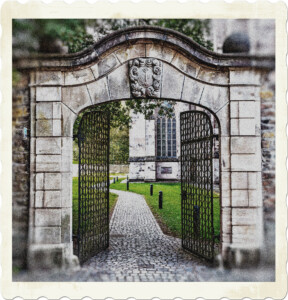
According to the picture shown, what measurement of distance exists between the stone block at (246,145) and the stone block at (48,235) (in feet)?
9.89

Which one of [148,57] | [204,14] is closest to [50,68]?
[148,57]

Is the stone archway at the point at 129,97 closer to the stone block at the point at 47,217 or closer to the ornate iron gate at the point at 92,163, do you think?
the stone block at the point at 47,217

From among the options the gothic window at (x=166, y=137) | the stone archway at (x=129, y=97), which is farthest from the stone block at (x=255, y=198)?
the gothic window at (x=166, y=137)

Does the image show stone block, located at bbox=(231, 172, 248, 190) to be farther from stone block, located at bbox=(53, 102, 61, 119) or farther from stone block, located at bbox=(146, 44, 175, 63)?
stone block, located at bbox=(53, 102, 61, 119)

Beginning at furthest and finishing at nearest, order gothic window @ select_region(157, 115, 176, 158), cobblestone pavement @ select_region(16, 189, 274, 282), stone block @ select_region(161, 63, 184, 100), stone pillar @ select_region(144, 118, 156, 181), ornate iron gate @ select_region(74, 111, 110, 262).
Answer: gothic window @ select_region(157, 115, 176, 158)
stone pillar @ select_region(144, 118, 156, 181)
ornate iron gate @ select_region(74, 111, 110, 262)
stone block @ select_region(161, 63, 184, 100)
cobblestone pavement @ select_region(16, 189, 274, 282)

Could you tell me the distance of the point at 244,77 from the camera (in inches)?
185

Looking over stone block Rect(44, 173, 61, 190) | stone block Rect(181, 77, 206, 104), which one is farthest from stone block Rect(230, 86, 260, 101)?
stone block Rect(44, 173, 61, 190)

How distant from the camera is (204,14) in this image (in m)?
4.41

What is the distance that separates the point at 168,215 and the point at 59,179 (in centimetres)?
564

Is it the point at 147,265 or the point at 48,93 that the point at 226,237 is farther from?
the point at 48,93

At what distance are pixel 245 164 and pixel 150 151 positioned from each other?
18.4m

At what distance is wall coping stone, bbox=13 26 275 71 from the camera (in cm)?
458

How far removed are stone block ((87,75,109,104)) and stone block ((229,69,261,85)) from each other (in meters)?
1.97

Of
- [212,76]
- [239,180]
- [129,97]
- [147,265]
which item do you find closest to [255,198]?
[239,180]
